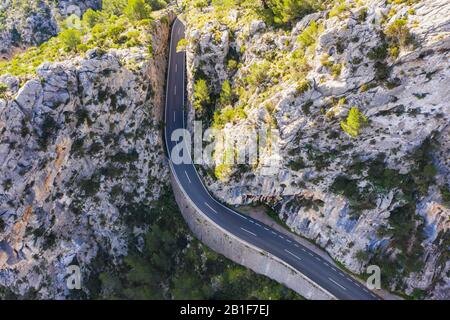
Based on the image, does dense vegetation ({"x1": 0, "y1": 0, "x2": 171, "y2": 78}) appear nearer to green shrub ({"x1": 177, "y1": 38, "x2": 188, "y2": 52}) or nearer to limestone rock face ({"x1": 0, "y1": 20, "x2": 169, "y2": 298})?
limestone rock face ({"x1": 0, "y1": 20, "x2": 169, "y2": 298})

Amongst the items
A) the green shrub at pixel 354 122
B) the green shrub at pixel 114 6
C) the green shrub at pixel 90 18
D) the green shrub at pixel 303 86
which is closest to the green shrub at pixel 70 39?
the green shrub at pixel 90 18

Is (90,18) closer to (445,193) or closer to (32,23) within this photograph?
(32,23)

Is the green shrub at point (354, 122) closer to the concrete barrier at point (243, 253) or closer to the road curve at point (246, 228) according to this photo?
the road curve at point (246, 228)

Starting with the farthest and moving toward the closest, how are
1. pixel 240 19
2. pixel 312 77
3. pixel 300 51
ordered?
pixel 240 19 < pixel 300 51 < pixel 312 77

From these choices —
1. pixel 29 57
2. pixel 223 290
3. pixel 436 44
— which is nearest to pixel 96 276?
pixel 223 290

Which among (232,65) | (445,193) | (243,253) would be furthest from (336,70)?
(243,253)

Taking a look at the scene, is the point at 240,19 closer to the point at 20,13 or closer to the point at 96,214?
the point at 96,214
